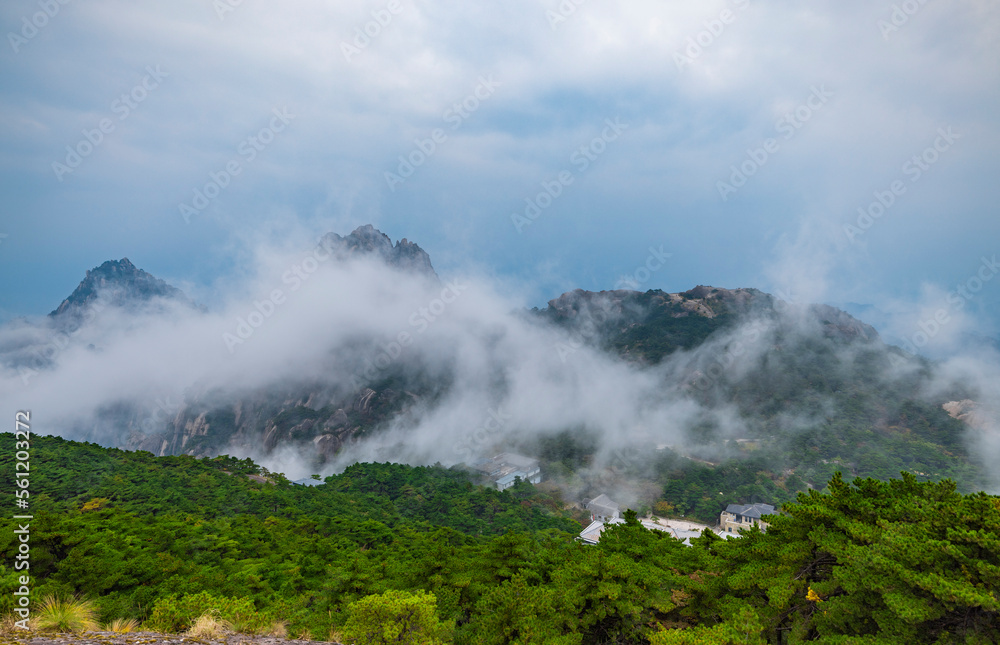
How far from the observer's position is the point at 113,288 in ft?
495

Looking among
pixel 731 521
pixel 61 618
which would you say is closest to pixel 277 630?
pixel 61 618

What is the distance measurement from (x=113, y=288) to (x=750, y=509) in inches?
7924

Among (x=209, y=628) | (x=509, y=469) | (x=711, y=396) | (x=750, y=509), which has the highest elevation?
(x=711, y=396)

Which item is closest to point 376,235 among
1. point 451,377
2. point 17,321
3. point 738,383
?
point 451,377

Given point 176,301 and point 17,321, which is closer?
point 17,321

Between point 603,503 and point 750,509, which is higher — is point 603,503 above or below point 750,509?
below

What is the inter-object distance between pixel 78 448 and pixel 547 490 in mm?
51680

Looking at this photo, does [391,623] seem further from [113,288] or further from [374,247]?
[113,288]

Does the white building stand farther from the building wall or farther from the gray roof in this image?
the building wall

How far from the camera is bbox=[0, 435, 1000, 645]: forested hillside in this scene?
6684mm

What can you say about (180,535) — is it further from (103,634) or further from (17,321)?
(17,321)

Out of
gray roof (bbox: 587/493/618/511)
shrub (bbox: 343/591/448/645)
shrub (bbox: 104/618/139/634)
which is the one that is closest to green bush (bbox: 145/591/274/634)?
shrub (bbox: 104/618/139/634)

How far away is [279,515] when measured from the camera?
34.9 meters

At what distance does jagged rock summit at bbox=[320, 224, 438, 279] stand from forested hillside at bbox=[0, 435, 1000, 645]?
11192 centimetres
